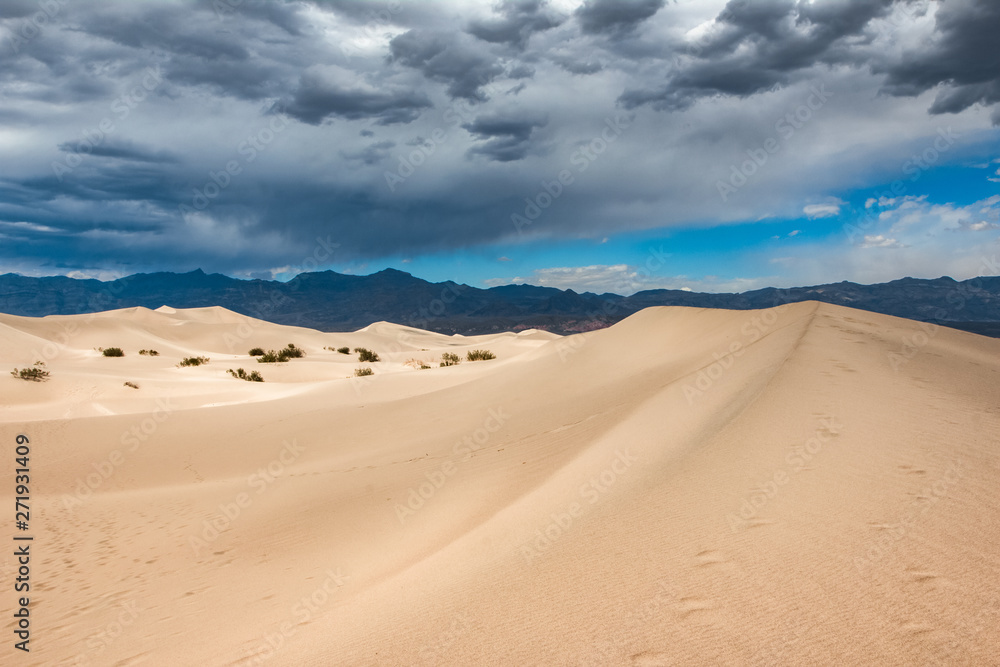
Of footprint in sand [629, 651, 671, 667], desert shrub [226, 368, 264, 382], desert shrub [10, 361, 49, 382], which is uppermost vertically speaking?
desert shrub [10, 361, 49, 382]

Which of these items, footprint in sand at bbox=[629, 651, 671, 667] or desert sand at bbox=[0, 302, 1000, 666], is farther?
desert sand at bbox=[0, 302, 1000, 666]

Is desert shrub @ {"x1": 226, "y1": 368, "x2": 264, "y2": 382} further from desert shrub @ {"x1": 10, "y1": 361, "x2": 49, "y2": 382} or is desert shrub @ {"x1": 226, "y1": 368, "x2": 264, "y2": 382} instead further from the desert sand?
the desert sand

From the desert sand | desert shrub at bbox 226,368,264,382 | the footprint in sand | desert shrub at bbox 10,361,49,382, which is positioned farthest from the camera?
desert shrub at bbox 226,368,264,382

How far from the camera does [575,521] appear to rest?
4.09 metres

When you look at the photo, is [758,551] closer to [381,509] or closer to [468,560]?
[468,560]

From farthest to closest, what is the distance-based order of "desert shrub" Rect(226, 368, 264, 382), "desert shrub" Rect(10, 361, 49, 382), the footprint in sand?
"desert shrub" Rect(226, 368, 264, 382)
"desert shrub" Rect(10, 361, 49, 382)
the footprint in sand

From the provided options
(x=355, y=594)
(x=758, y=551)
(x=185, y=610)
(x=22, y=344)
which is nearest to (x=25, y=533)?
(x=185, y=610)

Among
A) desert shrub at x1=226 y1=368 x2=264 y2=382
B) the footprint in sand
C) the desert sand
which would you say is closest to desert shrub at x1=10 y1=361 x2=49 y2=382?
the desert sand

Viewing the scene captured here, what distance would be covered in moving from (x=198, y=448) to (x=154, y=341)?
36.5 meters

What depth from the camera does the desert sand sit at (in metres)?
2.51

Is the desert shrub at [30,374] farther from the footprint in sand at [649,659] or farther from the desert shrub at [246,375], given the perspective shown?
the footprint in sand at [649,659]

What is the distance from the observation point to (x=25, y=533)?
7.47 meters

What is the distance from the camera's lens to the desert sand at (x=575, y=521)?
98.7 inches

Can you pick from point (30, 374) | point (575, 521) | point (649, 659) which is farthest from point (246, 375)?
point (649, 659)
